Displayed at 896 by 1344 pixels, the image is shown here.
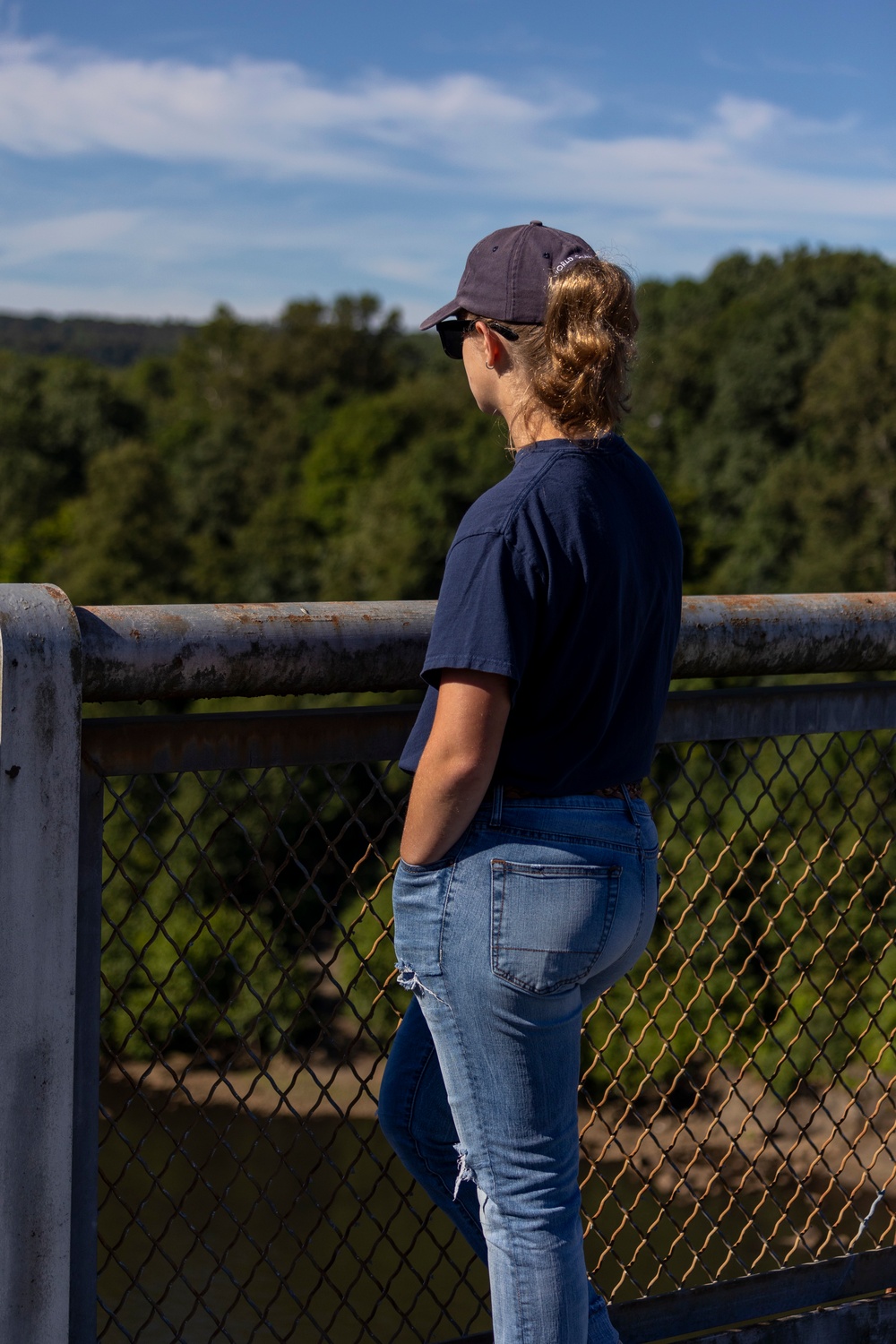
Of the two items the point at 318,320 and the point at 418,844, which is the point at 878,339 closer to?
the point at 318,320

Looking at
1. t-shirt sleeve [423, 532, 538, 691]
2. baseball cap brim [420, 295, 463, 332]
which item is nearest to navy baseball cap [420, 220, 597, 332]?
baseball cap brim [420, 295, 463, 332]

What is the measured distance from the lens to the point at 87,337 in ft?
568

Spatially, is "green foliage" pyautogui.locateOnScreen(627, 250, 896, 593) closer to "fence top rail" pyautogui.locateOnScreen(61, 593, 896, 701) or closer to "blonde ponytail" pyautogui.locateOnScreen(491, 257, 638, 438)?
"fence top rail" pyautogui.locateOnScreen(61, 593, 896, 701)

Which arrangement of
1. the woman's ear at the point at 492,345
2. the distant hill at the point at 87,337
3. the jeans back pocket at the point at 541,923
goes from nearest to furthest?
the jeans back pocket at the point at 541,923 < the woman's ear at the point at 492,345 < the distant hill at the point at 87,337

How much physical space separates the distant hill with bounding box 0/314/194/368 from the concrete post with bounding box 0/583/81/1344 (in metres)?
146

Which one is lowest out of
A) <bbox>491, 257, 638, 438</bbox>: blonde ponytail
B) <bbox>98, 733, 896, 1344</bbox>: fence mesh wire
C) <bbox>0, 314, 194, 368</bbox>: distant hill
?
<bbox>98, 733, 896, 1344</bbox>: fence mesh wire

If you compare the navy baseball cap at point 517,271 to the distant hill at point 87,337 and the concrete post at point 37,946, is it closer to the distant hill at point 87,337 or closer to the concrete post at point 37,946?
the concrete post at point 37,946

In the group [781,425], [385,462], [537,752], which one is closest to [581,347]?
[537,752]

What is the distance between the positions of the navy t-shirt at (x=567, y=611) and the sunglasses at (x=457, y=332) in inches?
6.4

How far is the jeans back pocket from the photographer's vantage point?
1868mm

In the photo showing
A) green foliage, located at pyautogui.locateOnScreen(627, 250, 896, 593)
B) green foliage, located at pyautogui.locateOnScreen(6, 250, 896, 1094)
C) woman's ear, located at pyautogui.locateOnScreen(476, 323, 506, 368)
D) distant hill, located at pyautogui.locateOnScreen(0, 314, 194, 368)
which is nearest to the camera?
woman's ear, located at pyautogui.locateOnScreen(476, 323, 506, 368)

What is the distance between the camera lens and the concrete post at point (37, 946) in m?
1.91

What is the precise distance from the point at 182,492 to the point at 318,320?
1534cm

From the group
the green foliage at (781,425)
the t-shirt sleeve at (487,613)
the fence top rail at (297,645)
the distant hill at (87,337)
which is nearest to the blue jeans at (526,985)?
the t-shirt sleeve at (487,613)
